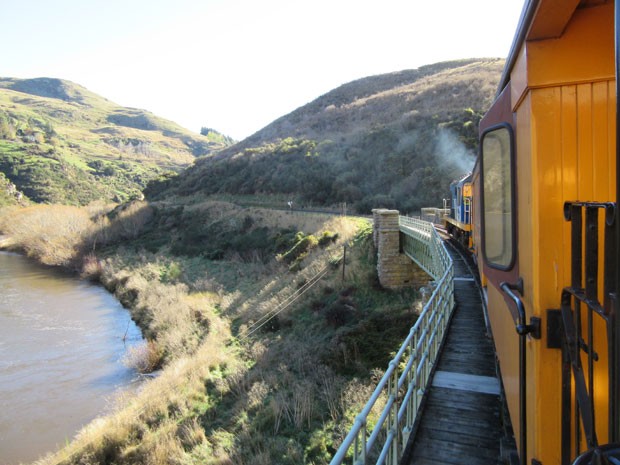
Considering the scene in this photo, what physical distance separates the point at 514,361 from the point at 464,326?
6387mm

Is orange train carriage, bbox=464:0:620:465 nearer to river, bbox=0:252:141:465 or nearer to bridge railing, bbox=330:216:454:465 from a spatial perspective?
bridge railing, bbox=330:216:454:465

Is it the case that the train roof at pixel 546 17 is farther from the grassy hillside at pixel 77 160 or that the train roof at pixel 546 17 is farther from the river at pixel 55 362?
the grassy hillside at pixel 77 160

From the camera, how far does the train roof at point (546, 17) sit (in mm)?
2104

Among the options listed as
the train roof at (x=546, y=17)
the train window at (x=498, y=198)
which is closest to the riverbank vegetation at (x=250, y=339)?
the train window at (x=498, y=198)

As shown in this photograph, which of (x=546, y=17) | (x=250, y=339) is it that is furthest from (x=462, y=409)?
(x=250, y=339)

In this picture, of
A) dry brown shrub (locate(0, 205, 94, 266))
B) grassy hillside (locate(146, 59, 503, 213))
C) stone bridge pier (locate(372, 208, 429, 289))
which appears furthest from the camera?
dry brown shrub (locate(0, 205, 94, 266))

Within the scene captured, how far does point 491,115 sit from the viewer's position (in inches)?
149

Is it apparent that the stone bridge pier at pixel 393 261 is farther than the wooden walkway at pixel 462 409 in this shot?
Yes

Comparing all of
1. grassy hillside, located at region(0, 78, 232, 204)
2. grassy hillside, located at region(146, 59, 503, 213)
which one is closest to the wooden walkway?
grassy hillside, located at region(146, 59, 503, 213)

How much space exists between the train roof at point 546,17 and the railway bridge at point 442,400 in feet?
9.27

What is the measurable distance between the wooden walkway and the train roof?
4304 millimetres

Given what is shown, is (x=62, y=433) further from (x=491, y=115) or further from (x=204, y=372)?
(x=491, y=115)

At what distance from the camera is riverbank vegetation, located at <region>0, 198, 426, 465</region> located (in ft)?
38.3

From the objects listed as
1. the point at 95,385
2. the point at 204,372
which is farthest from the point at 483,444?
the point at 95,385
